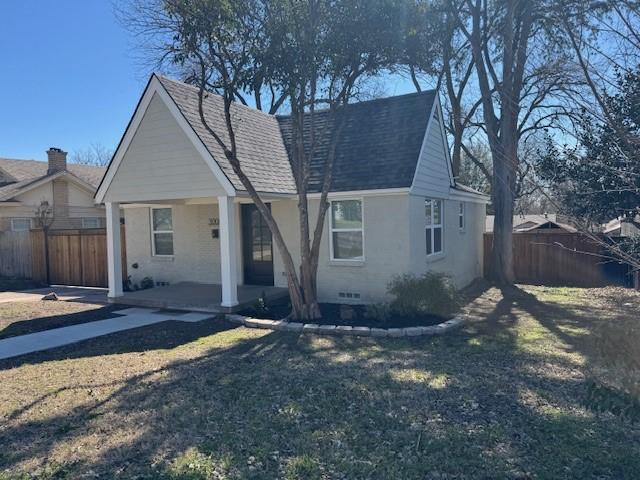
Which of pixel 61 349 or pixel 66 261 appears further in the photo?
pixel 66 261

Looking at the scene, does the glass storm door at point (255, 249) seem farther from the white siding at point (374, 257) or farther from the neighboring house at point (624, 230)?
the neighboring house at point (624, 230)

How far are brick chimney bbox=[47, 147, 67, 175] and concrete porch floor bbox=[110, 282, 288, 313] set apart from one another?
1337 centimetres

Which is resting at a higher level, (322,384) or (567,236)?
(567,236)

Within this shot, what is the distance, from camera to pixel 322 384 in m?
6.21

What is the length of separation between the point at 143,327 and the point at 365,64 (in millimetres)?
7277

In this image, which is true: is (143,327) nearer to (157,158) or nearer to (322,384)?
(157,158)

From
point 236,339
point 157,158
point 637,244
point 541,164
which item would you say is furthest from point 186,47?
point 637,244

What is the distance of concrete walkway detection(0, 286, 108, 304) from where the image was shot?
13.7m

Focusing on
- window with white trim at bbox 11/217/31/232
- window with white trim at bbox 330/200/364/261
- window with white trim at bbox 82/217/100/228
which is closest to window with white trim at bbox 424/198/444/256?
window with white trim at bbox 330/200/364/261

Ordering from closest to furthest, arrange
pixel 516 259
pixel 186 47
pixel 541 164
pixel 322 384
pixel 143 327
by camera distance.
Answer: pixel 322 384 < pixel 541 164 < pixel 186 47 < pixel 143 327 < pixel 516 259

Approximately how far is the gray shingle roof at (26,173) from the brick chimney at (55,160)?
1.87ft

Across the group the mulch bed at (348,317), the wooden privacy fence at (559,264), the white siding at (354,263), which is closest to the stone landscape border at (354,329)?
the mulch bed at (348,317)

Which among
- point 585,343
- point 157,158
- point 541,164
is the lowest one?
point 585,343

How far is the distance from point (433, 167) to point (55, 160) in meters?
19.2
